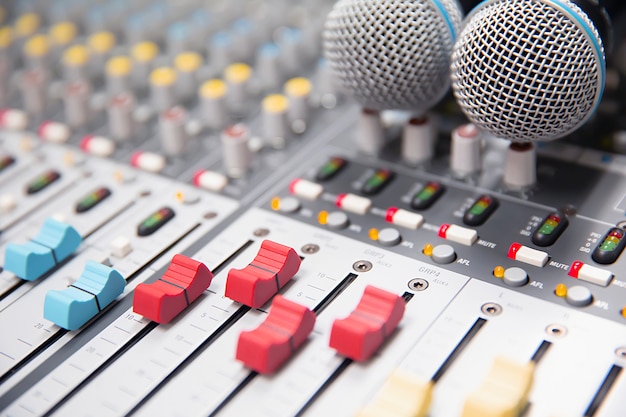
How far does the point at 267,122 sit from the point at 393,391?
1.01m

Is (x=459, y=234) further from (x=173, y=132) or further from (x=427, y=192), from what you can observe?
(x=173, y=132)

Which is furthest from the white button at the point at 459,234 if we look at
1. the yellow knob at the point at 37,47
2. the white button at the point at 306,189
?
the yellow knob at the point at 37,47

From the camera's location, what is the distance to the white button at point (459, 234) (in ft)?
5.25

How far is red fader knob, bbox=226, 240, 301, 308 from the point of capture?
1462mm

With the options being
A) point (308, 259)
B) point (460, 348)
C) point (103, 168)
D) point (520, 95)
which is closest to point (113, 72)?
point (103, 168)

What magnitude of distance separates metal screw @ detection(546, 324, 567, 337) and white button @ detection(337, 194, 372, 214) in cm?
51

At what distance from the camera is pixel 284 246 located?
154cm

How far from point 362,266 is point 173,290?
0.38 meters

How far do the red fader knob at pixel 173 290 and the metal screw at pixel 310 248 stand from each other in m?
0.21

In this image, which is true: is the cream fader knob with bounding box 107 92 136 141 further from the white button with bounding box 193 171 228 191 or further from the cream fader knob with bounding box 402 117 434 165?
the cream fader knob with bounding box 402 117 434 165

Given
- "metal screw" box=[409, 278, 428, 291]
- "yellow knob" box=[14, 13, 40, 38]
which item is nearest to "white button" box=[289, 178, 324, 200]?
"metal screw" box=[409, 278, 428, 291]

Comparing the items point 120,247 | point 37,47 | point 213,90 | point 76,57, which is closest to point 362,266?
point 120,247

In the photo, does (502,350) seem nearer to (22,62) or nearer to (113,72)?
(113,72)

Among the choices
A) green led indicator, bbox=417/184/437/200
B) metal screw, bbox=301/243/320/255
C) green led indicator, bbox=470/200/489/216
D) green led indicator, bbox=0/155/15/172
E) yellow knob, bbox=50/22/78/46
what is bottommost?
green led indicator, bbox=470/200/489/216
